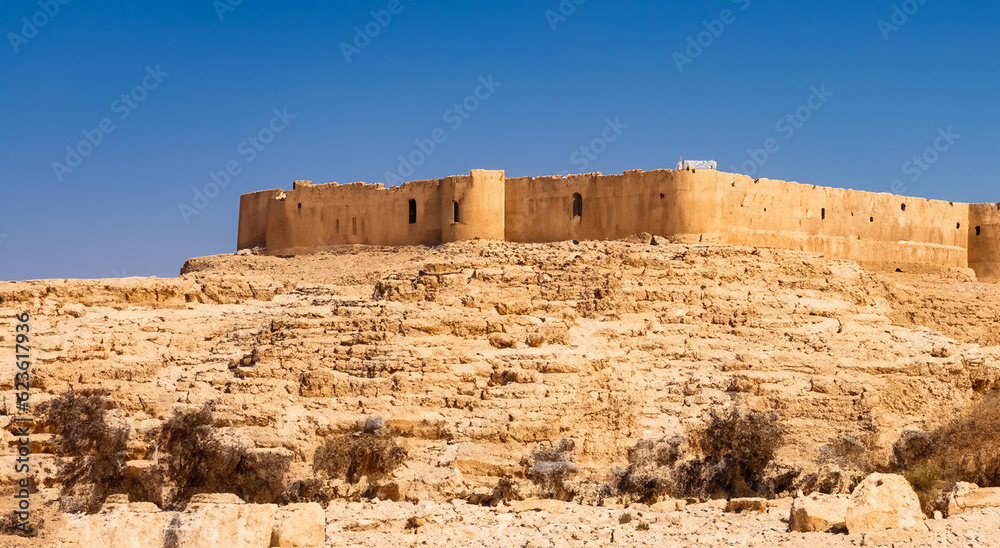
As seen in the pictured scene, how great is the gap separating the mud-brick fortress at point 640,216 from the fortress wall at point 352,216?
0.02 metres

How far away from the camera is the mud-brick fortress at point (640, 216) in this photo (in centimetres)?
3081

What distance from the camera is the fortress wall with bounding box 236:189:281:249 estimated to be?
1417 inches

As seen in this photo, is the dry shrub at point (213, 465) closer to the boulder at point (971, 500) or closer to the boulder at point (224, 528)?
the boulder at point (224, 528)

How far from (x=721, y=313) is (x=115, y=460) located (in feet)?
32.7

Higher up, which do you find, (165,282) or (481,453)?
(165,282)

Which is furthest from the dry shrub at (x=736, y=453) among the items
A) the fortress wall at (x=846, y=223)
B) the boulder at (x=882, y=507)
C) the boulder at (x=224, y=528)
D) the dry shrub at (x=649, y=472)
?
the fortress wall at (x=846, y=223)

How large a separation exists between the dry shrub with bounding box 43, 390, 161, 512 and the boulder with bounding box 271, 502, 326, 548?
4.09 metres

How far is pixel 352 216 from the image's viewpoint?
34000 mm

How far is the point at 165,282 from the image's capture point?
26453mm

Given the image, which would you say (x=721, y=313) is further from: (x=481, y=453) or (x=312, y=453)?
(x=312, y=453)

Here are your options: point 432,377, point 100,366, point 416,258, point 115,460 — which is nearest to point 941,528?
point 432,377

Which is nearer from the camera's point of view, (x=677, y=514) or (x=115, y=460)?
(x=677, y=514)

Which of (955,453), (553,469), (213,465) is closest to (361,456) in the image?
(213,465)

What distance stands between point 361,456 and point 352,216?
15.4 metres
